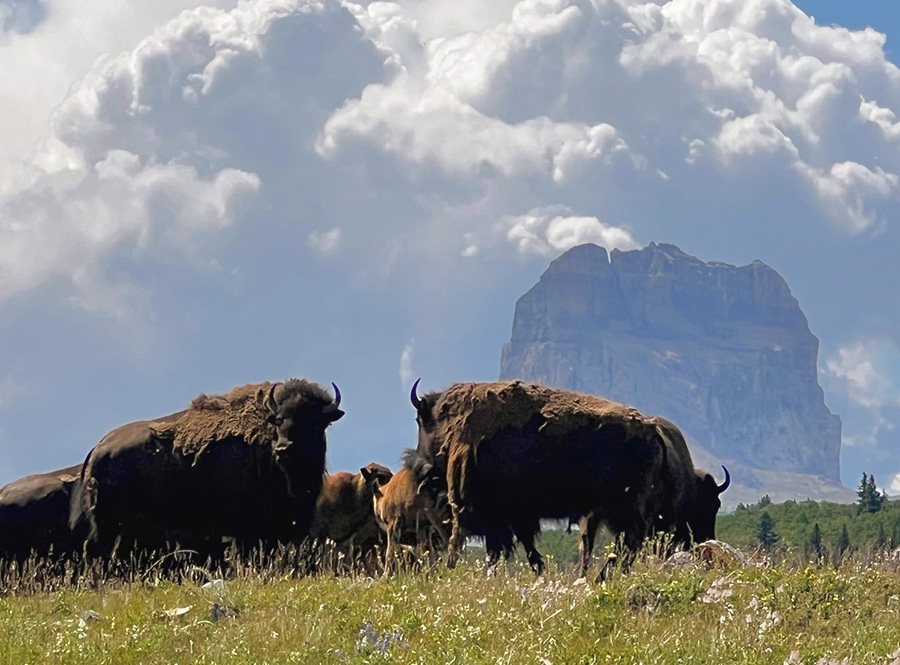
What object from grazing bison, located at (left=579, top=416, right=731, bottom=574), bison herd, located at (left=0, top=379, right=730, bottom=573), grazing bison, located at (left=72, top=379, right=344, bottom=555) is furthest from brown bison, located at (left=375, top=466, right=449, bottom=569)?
grazing bison, located at (left=579, top=416, right=731, bottom=574)

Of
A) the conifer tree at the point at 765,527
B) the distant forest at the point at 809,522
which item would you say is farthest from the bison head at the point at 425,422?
the conifer tree at the point at 765,527

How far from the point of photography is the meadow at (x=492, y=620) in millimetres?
8641

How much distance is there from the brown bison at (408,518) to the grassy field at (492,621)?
13.7 ft

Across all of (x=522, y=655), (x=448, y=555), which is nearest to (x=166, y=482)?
(x=448, y=555)

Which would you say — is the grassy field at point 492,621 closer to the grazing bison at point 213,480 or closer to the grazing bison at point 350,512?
the grazing bison at point 213,480

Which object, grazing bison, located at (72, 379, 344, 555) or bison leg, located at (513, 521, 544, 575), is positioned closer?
bison leg, located at (513, 521, 544, 575)

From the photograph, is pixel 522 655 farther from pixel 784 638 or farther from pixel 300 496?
pixel 300 496

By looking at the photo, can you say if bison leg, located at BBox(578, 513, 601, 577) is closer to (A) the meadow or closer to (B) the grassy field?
(A) the meadow

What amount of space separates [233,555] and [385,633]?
249 inches

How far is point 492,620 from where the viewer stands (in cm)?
950

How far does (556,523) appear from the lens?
52.0 feet

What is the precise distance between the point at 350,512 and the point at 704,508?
5.96 m

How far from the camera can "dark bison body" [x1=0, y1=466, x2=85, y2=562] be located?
18.1 meters

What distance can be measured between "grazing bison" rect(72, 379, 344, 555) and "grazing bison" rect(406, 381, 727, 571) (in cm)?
210
